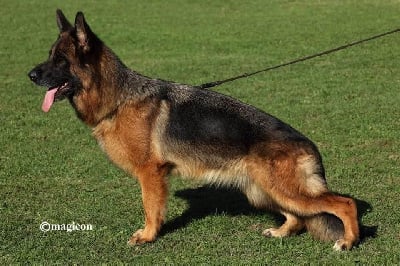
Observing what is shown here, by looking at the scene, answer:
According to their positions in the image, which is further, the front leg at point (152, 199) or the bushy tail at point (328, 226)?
the front leg at point (152, 199)

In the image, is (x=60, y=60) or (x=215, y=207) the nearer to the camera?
Result: (x=60, y=60)

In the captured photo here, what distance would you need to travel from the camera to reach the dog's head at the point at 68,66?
219 inches

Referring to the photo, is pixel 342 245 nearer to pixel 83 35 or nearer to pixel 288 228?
pixel 288 228

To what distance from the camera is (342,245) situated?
5434 mm

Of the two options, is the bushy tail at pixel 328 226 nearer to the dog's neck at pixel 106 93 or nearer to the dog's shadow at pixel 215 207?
the dog's shadow at pixel 215 207

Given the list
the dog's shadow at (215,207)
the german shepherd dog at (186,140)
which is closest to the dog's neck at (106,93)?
the german shepherd dog at (186,140)

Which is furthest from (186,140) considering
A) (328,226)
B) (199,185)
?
(199,185)

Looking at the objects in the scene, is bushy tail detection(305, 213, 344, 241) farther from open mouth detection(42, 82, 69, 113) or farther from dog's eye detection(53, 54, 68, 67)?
dog's eye detection(53, 54, 68, 67)

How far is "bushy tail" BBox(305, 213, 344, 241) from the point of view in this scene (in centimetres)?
552

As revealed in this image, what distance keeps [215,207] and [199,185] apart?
744 mm

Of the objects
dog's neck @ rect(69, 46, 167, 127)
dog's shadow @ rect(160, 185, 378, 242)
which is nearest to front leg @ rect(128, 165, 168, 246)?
dog's shadow @ rect(160, 185, 378, 242)

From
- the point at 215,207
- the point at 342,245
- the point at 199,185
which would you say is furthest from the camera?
the point at 199,185

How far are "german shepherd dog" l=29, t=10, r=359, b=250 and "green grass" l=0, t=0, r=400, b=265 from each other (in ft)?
1.11

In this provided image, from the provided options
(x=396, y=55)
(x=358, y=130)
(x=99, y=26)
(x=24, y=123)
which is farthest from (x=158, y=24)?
(x=358, y=130)
